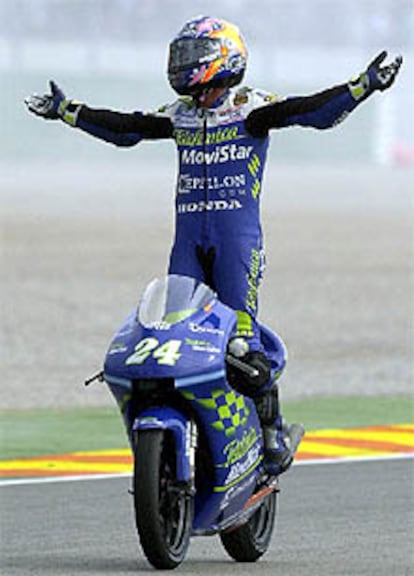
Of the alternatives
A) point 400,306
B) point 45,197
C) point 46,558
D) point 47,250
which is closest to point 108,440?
point 46,558

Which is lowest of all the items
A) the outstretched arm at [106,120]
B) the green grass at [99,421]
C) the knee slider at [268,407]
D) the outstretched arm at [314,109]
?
A: the green grass at [99,421]

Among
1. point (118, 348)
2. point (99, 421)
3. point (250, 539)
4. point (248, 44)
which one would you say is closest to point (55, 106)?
point (118, 348)

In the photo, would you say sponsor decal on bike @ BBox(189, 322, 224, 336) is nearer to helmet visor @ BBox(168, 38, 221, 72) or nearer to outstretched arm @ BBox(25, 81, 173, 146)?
outstretched arm @ BBox(25, 81, 173, 146)

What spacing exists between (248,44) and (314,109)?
70830 millimetres

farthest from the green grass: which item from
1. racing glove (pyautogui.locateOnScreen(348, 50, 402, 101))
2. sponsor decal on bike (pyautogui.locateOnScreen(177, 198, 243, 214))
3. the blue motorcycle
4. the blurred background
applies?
the blurred background

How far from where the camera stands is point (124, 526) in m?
8.33

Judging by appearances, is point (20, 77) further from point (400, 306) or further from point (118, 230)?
point (400, 306)

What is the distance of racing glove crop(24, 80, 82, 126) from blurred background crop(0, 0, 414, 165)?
182 ft

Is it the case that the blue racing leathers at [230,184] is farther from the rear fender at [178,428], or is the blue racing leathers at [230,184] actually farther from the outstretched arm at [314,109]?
the rear fender at [178,428]

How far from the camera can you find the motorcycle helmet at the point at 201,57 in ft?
24.5

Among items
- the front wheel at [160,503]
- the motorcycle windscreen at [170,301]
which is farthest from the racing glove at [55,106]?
the front wheel at [160,503]

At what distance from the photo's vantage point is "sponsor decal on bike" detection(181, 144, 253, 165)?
7.51 meters

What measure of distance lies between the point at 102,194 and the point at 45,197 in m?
2.89

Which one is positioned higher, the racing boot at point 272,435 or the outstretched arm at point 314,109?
the outstretched arm at point 314,109
